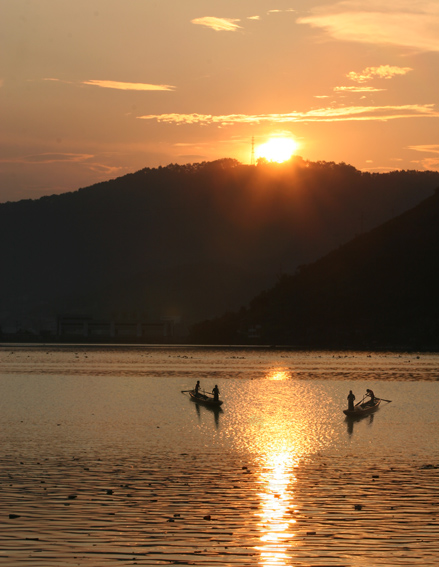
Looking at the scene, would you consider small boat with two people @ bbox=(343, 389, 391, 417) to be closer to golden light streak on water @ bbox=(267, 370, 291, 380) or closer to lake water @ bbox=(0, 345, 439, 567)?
lake water @ bbox=(0, 345, 439, 567)

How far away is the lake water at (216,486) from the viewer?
23.7 meters

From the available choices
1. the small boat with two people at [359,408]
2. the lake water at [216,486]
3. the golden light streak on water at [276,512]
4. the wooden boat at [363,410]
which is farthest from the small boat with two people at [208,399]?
the golden light streak on water at [276,512]

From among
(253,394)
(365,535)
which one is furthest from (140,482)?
(253,394)

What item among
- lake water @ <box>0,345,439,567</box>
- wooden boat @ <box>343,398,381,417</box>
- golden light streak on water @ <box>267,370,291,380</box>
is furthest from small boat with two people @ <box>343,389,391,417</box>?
golden light streak on water @ <box>267,370,291,380</box>

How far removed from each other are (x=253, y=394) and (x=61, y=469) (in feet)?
183

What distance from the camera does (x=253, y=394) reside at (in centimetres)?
9144

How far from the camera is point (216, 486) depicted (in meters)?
33.4

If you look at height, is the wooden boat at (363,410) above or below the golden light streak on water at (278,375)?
below

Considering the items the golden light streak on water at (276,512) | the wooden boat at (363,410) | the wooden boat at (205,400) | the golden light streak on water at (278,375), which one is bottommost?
the golden light streak on water at (276,512)

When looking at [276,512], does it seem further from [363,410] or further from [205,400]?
[205,400]

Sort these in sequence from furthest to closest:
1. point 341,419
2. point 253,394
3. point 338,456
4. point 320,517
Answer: point 253,394 < point 341,419 < point 338,456 < point 320,517

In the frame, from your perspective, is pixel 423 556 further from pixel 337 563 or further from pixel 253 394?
pixel 253 394

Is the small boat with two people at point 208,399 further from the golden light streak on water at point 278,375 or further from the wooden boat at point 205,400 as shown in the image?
the golden light streak on water at point 278,375

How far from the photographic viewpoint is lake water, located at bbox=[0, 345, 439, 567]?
77.8 ft
